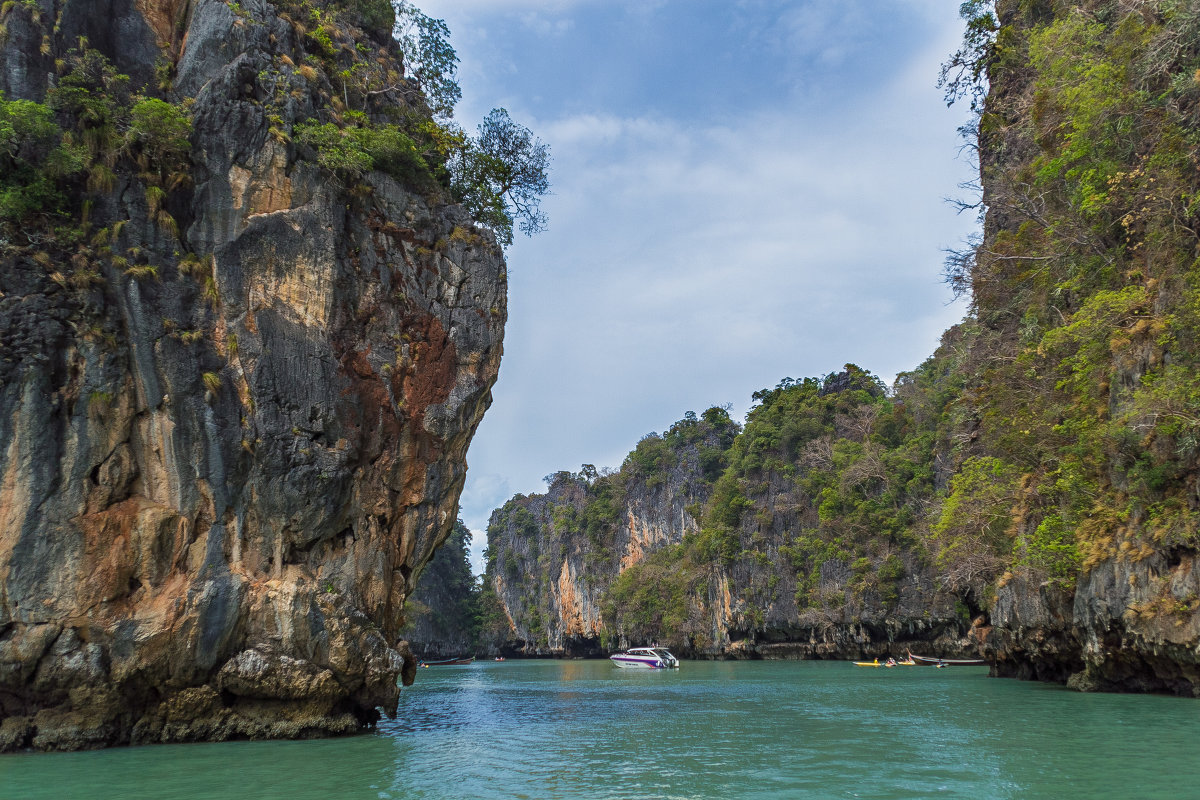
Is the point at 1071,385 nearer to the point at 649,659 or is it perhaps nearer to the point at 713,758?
the point at 713,758

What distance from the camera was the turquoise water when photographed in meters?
8.41

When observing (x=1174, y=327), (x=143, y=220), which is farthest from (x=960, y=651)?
(x=143, y=220)

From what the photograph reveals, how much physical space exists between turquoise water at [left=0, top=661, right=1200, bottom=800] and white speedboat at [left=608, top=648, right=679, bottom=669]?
22.4 metres

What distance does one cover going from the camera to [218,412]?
12.5 meters

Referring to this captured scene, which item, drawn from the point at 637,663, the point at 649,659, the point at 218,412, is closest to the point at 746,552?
the point at 649,659

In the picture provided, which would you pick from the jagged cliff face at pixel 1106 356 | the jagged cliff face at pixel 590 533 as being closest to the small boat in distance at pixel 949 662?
the jagged cliff face at pixel 1106 356

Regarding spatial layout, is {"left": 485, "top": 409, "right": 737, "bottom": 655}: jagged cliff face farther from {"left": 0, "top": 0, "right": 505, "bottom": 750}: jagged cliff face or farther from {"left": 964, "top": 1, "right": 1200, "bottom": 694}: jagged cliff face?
{"left": 0, "top": 0, "right": 505, "bottom": 750}: jagged cliff face

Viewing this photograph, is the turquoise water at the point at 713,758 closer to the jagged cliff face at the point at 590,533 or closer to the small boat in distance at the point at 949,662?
the small boat in distance at the point at 949,662

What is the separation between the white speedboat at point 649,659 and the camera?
38.7 metres

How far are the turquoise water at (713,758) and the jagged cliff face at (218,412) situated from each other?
3.96ft

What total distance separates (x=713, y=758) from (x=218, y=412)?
9864 mm

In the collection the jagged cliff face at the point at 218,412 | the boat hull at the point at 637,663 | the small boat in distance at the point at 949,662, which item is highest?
the jagged cliff face at the point at 218,412

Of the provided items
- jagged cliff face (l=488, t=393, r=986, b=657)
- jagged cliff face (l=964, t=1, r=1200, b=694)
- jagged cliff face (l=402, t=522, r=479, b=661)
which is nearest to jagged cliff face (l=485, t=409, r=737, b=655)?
jagged cliff face (l=488, t=393, r=986, b=657)

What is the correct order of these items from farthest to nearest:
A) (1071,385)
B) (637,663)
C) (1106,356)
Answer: (637,663) → (1071,385) → (1106,356)
